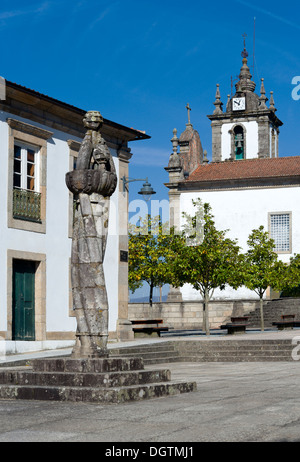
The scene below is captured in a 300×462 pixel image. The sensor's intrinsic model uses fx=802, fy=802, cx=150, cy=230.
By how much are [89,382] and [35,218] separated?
11.0 m

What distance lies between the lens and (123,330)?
24.2m

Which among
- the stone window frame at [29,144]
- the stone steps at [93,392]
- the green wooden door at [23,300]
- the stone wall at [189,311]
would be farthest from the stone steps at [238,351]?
the stone wall at [189,311]

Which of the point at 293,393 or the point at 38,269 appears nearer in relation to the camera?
the point at 293,393

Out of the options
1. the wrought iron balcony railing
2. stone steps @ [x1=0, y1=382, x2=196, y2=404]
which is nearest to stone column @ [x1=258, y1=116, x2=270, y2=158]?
the wrought iron balcony railing

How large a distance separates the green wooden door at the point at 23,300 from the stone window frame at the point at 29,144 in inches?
38.6

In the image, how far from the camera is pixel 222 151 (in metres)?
66.8

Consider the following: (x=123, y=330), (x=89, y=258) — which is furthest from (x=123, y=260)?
(x=89, y=258)

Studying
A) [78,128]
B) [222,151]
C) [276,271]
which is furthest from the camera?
[222,151]

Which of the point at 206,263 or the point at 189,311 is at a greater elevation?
the point at 206,263

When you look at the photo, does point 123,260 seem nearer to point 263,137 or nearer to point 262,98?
point 263,137
